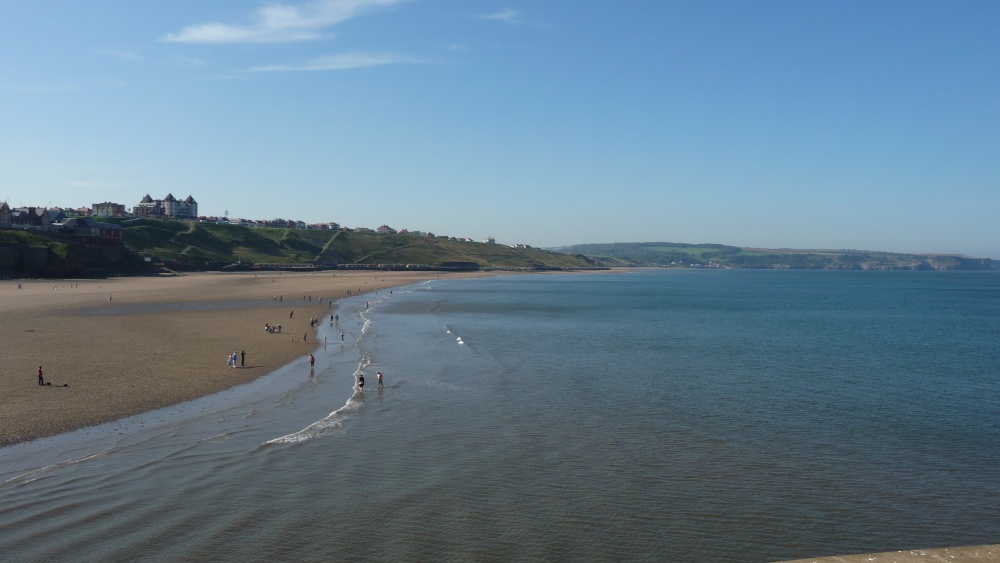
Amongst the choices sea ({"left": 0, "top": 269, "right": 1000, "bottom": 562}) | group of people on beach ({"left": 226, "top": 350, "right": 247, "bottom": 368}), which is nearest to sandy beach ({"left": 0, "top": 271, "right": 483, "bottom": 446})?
group of people on beach ({"left": 226, "top": 350, "right": 247, "bottom": 368})

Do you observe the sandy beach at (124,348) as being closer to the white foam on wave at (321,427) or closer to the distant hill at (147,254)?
the white foam on wave at (321,427)

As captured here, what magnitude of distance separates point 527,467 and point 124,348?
107 ft

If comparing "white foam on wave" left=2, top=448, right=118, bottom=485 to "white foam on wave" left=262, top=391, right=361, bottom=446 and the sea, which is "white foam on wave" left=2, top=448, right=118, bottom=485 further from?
"white foam on wave" left=262, top=391, right=361, bottom=446

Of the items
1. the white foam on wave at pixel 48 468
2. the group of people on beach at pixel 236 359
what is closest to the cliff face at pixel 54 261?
the group of people on beach at pixel 236 359

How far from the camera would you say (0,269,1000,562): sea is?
16.8 metres

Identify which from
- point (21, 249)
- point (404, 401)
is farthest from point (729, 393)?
point (21, 249)

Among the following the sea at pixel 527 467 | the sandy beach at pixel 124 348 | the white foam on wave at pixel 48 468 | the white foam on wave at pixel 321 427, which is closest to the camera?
the sea at pixel 527 467

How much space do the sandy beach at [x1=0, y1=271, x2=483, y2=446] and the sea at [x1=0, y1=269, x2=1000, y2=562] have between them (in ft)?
7.61

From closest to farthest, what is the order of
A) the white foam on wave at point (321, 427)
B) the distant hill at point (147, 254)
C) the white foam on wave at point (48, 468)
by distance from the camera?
the white foam on wave at point (48, 468) → the white foam on wave at point (321, 427) → the distant hill at point (147, 254)

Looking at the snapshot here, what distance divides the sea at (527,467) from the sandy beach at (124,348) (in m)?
2.32

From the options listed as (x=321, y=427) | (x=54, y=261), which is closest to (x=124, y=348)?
(x=321, y=427)

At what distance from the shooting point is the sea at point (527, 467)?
16.8m

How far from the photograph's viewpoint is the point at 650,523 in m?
18.1

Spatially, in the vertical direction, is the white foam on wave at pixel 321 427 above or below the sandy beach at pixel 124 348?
below
